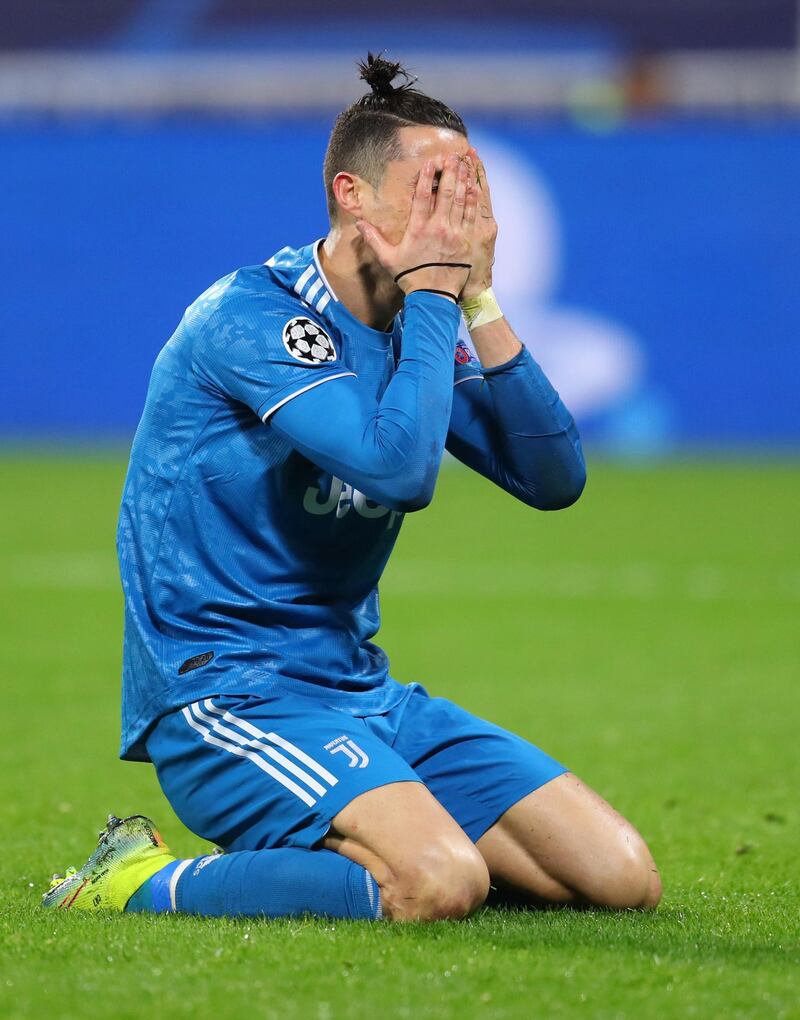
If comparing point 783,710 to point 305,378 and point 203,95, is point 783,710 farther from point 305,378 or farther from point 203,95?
point 203,95

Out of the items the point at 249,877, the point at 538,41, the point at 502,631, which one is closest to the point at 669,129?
the point at 538,41

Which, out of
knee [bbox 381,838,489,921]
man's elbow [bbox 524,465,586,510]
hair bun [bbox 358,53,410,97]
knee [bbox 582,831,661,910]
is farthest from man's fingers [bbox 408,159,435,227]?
knee [bbox 582,831,661,910]

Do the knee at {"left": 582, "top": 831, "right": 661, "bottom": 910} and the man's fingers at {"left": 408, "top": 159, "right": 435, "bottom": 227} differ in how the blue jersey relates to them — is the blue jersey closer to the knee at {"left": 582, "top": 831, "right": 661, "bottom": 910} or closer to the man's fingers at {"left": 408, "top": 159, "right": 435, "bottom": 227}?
the man's fingers at {"left": 408, "top": 159, "right": 435, "bottom": 227}

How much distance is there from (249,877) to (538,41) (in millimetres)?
23494

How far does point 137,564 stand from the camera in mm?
4066

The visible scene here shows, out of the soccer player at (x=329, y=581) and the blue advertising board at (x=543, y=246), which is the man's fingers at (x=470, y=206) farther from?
the blue advertising board at (x=543, y=246)

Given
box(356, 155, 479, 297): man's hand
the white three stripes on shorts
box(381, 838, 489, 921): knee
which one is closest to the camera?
box(381, 838, 489, 921): knee

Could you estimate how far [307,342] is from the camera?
3891 mm

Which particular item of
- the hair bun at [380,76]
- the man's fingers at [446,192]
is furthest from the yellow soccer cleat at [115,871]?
the hair bun at [380,76]

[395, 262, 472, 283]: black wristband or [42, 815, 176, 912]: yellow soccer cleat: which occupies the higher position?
[395, 262, 472, 283]: black wristband

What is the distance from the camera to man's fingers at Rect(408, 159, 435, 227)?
393 cm

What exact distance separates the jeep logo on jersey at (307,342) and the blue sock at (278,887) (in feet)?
3.54

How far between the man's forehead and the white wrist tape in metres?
0.36

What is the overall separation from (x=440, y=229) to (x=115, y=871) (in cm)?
165
